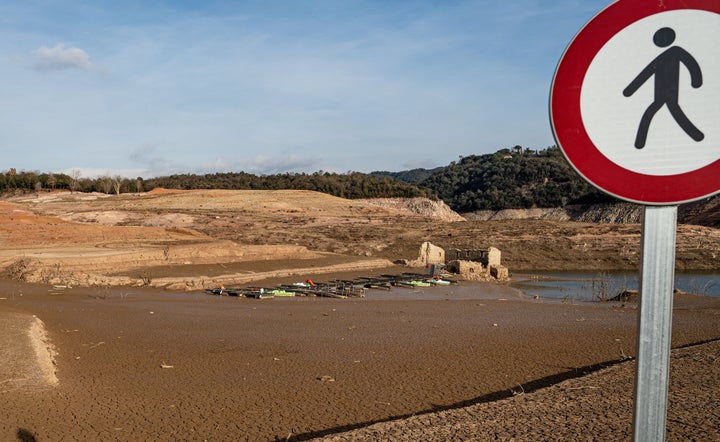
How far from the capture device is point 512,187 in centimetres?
9825

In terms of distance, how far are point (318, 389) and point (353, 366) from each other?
1.62 meters

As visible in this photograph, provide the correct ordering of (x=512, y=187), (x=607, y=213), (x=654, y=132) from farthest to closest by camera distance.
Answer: (x=512, y=187)
(x=607, y=213)
(x=654, y=132)

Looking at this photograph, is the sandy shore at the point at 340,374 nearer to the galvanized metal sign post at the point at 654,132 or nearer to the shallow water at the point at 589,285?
the galvanized metal sign post at the point at 654,132

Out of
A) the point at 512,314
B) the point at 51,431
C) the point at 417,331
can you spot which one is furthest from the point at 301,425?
the point at 512,314

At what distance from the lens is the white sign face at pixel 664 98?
1.72m

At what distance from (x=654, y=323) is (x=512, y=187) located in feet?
327

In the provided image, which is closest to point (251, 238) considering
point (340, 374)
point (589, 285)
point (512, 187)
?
point (589, 285)

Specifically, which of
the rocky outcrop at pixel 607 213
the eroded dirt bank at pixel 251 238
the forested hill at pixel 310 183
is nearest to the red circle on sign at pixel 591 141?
the eroded dirt bank at pixel 251 238

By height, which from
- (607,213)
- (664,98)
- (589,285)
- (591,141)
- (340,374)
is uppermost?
(664,98)

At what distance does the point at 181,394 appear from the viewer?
862cm

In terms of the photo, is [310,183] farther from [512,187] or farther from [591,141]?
[591,141]

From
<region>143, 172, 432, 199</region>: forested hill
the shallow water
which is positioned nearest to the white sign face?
the shallow water

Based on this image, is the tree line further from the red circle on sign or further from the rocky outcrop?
the red circle on sign

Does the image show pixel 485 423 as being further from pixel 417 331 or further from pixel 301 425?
pixel 417 331
